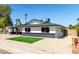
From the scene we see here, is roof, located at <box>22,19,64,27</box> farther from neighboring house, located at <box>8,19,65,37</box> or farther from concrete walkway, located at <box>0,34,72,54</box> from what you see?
concrete walkway, located at <box>0,34,72,54</box>

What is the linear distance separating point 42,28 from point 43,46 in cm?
39

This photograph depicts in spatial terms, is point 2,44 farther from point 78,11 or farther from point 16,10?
point 78,11

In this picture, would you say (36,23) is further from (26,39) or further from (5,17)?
(5,17)

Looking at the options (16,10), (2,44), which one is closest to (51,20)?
(16,10)

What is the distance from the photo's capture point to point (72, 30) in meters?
6.76

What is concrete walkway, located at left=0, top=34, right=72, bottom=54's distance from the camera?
6691 mm

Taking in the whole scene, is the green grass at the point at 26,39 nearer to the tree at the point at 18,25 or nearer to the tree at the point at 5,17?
the tree at the point at 18,25

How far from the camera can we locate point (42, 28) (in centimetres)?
686

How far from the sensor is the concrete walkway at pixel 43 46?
6.69m

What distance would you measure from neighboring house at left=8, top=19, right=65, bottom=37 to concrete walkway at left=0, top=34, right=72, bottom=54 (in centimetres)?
16

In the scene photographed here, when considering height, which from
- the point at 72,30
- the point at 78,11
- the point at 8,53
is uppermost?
the point at 78,11

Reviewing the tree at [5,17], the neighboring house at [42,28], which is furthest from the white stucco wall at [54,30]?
the tree at [5,17]

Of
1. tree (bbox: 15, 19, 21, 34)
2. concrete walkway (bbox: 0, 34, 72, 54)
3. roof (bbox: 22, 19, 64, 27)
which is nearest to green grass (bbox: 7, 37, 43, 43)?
concrete walkway (bbox: 0, 34, 72, 54)

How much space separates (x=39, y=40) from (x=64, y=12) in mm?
821
